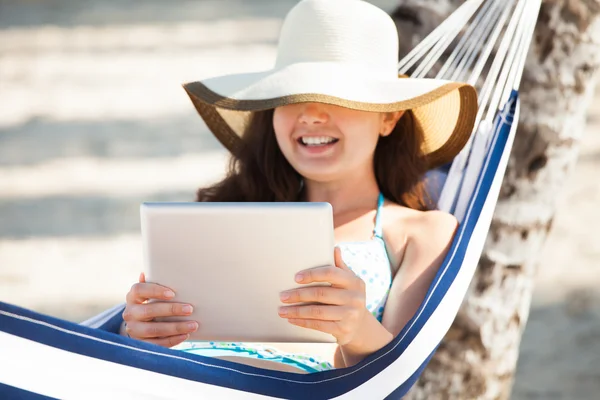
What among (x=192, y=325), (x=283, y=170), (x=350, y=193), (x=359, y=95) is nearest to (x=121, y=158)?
(x=283, y=170)

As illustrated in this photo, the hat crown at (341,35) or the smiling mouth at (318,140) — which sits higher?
the hat crown at (341,35)

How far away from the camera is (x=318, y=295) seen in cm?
131

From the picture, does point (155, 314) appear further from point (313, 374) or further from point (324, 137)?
point (324, 137)

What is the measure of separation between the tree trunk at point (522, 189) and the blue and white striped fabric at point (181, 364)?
474 millimetres

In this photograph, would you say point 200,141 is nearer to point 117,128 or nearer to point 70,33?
point 117,128

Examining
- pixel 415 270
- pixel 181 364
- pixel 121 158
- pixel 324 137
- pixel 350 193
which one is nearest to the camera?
pixel 181 364

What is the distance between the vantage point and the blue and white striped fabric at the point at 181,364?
1154 millimetres

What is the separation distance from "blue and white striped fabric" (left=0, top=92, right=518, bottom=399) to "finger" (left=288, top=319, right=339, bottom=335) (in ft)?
0.28

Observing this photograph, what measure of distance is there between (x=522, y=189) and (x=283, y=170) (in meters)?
0.58

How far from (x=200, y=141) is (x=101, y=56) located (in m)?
1.26

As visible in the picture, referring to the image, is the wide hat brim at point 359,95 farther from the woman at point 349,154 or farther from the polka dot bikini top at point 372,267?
the polka dot bikini top at point 372,267

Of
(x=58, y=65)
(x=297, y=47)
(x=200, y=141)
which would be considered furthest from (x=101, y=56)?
(x=297, y=47)

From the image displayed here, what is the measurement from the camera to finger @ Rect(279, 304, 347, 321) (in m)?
1.32

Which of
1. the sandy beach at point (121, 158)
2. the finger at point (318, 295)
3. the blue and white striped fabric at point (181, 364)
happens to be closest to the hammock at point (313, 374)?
the blue and white striped fabric at point (181, 364)
